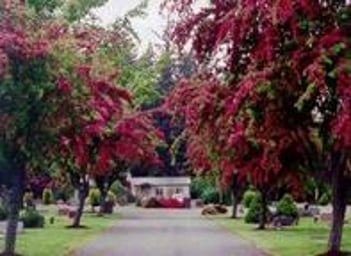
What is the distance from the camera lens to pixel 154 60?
48.3m

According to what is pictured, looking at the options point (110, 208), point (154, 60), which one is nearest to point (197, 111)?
point (154, 60)

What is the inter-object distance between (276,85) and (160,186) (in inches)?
3816

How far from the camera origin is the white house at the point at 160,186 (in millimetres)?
113062

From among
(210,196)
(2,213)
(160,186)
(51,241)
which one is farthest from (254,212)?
(160,186)

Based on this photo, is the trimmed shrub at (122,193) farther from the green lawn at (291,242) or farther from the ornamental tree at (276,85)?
the ornamental tree at (276,85)

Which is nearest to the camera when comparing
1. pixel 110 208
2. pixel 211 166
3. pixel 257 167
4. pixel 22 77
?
pixel 22 77

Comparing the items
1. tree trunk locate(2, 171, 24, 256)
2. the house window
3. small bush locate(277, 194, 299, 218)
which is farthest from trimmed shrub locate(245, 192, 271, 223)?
the house window

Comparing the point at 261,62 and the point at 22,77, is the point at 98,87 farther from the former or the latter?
the point at 261,62

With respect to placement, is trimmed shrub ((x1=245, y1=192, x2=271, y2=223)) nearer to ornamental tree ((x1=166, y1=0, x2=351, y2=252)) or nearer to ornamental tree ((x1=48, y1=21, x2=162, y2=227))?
ornamental tree ((x1=48, y1=21, x2=162, y2=227))

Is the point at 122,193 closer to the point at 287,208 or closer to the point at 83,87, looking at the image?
the point at 287,208

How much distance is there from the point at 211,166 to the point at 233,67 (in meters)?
16.5

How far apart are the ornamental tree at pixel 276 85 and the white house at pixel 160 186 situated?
86.1 m

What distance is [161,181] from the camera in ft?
386

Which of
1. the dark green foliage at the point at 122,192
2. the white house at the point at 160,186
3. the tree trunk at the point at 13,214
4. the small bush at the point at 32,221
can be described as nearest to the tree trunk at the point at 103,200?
the small bush at the point at 32,221
